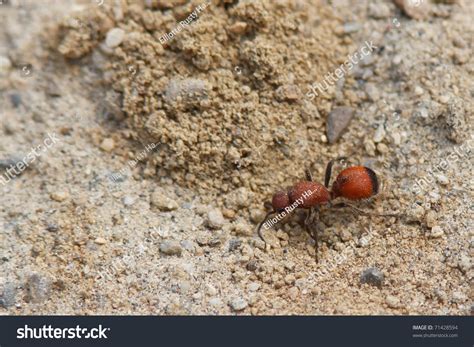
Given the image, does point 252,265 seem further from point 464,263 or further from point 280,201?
point 464,263

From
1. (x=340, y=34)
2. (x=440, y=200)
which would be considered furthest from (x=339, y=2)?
(x=440, y=200)

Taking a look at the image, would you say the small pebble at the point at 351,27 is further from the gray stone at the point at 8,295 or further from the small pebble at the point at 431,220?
the gray stone at the point at 8,295

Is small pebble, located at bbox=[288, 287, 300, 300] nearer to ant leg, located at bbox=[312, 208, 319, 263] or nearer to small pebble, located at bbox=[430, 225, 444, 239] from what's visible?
ant leg, located at bbox=[312, 208, 319, 263]

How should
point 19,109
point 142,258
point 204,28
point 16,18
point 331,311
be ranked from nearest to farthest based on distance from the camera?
1. point 331,311
2. point 142,258
3. point 204,28
4. point 19,109
5. point 16,18

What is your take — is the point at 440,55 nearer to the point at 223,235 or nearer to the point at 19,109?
the point at 223,235

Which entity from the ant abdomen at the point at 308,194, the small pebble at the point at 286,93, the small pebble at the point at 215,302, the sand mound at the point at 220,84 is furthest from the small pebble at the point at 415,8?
the small pebble at the point at 215,302

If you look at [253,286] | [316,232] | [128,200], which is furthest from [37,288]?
[316,232]

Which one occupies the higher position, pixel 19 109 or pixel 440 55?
pixel 440 55
